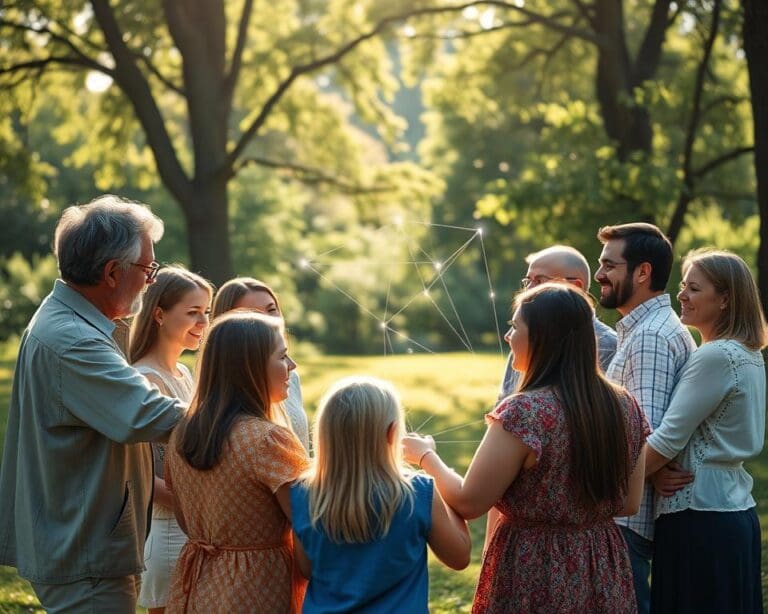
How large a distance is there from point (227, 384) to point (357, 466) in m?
0.49

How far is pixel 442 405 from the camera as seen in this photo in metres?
15.5

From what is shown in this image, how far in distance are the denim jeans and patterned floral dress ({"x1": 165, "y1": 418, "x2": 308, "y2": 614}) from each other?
1.45m

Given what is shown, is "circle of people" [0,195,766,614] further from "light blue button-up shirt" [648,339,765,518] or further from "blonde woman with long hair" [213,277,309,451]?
"blonde woman with long hair" [213,277,309,451]

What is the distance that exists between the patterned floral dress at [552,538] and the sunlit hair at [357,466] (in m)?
0.39

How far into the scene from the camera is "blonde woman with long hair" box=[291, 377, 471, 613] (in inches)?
122

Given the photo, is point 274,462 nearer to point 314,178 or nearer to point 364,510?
point 364,510

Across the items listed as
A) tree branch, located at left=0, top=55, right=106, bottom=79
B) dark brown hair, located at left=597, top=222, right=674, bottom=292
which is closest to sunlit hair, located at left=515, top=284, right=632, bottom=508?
dark brown hair, located at left=597, top=222, right=674, bottom=292

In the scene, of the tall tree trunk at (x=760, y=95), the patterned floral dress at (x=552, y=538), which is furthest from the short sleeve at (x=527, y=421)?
the tall tree trunk at (x=760, y=95)

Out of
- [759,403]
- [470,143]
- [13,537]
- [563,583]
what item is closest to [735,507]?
[759,403]

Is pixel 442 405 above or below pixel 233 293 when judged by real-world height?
below

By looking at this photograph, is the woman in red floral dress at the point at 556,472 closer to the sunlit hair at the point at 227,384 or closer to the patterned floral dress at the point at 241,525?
the patterned floral dress at the point at 241,525


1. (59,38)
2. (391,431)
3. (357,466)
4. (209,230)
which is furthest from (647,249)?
(59,38)

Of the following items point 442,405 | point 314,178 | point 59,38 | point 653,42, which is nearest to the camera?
point 59,38

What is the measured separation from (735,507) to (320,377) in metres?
14.1
